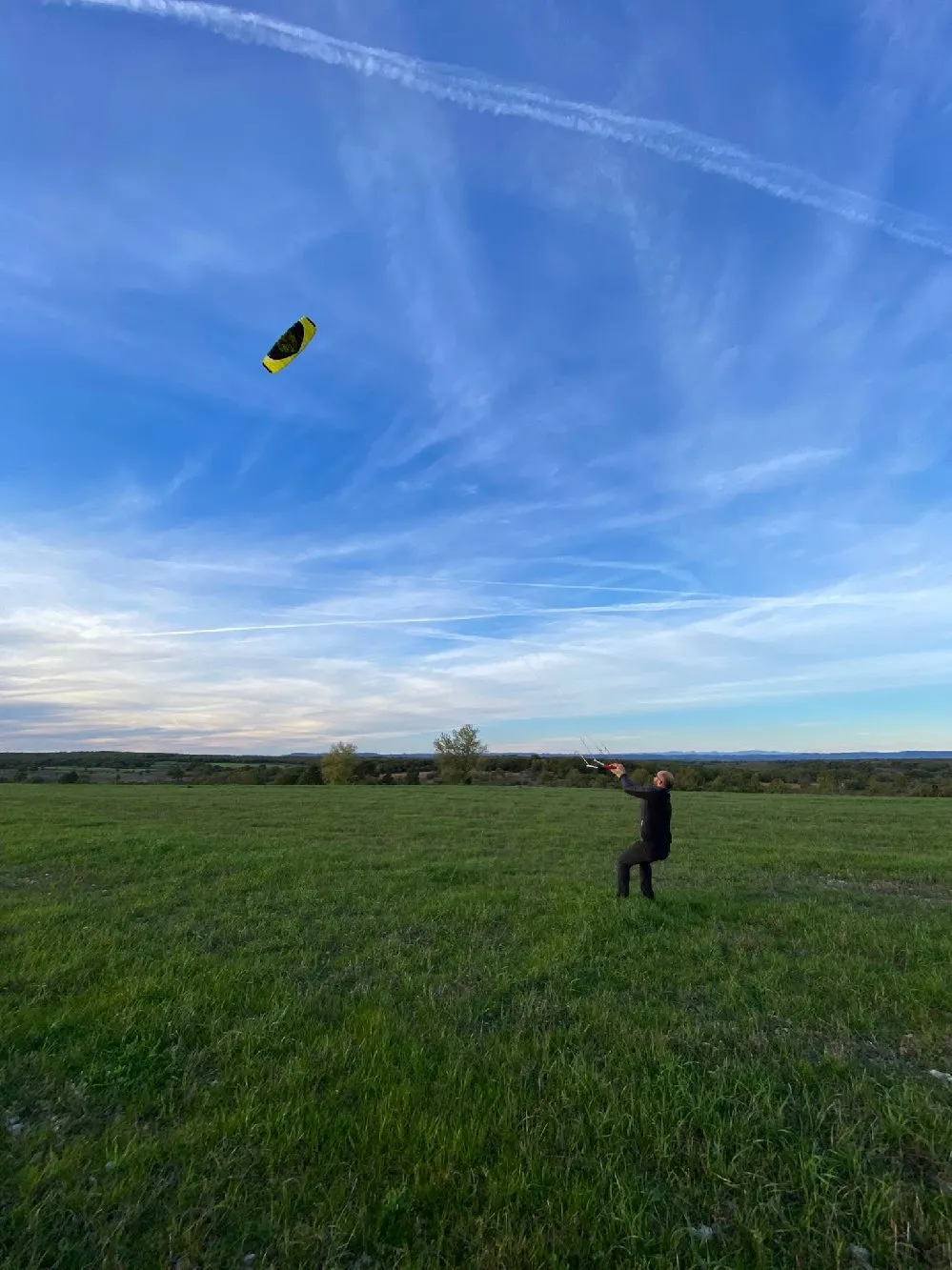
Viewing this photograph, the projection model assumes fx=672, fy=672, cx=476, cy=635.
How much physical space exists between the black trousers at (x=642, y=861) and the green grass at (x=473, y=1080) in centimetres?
55

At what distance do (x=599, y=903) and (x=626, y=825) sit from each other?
17742 mm

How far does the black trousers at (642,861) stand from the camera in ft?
37.2

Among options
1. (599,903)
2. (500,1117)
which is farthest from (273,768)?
(500,1117)

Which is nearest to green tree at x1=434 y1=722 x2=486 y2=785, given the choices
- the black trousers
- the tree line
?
the tree line

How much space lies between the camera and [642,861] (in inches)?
449

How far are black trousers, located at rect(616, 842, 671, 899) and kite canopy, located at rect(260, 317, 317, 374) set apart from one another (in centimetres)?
950

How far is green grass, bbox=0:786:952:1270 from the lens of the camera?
386 centimetres

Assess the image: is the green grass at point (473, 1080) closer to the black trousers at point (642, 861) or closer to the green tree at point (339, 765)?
the black trousers at point (642, 861)

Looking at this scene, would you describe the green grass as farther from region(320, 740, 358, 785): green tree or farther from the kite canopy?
region(320, 740, 358, 785): green tree

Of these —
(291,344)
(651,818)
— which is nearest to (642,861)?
(651,818)

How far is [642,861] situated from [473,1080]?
662cm

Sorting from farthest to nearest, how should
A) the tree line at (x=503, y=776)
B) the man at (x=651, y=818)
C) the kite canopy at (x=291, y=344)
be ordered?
the tree line at (x=503, y=776)
the man at (x=651, y=818)
the kite canopy at (x=291, y=344)

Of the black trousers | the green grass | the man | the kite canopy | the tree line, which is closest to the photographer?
the green grass

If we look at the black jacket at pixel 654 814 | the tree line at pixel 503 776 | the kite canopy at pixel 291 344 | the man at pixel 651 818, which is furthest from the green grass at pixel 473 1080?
the tree line at pixel 503 776
